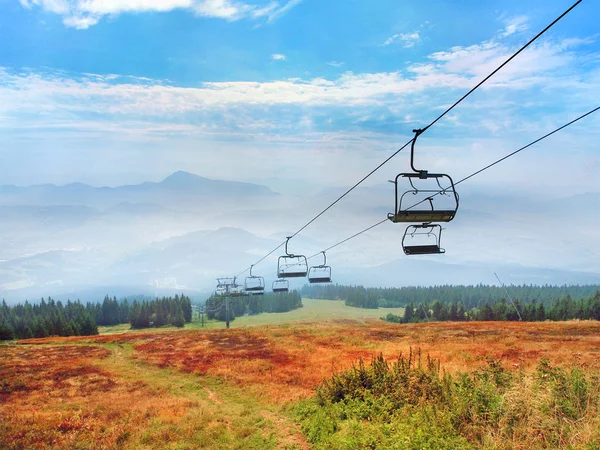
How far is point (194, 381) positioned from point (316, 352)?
13.4 metres

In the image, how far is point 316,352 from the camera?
3919cm

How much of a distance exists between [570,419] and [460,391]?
3923 millimetres

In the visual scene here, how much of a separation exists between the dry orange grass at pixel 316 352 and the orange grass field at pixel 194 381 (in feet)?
0.41

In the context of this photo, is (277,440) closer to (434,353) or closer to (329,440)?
(329,440)

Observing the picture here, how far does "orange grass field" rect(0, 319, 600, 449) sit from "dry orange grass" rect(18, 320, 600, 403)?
0.41 feet

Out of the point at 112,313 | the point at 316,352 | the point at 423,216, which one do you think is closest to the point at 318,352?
the point at 316,352

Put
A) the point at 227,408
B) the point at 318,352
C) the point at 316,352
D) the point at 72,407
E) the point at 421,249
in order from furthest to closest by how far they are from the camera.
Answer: the point at 316,352 < the point at 318,352 < the point at 72,407 < the point at 227,408 < the point at 421,249

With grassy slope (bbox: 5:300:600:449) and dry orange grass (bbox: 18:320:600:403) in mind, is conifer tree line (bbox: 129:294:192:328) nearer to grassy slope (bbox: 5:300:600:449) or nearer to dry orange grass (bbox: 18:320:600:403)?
dry orange grass (bbox: 18:320:600:403)

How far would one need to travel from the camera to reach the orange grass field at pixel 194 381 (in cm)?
1847

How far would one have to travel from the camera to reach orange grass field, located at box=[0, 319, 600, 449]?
1847 cm

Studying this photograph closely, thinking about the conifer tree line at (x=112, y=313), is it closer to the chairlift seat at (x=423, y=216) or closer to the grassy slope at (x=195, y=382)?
the grassy slope at (x=195, y=382)

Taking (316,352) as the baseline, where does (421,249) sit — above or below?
above

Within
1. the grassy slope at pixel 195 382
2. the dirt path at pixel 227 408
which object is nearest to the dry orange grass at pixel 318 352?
the grassy slope at pixel 195 382

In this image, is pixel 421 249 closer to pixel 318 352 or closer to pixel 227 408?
pixel 227 408
